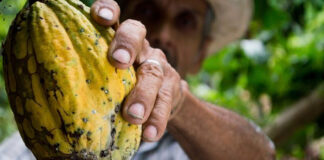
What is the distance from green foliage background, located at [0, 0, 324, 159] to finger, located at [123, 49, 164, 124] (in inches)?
67.4

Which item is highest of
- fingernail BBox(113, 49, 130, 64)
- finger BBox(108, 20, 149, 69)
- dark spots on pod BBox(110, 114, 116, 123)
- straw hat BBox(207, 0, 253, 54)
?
fingernail BBox(113, 49, 130, 64)

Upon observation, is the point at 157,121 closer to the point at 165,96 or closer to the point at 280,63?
the point at 165,96

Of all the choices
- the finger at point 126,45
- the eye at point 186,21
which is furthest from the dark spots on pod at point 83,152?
the eye at point 186,21

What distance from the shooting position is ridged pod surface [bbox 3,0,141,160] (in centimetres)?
60

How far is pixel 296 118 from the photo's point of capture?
99.8 inches

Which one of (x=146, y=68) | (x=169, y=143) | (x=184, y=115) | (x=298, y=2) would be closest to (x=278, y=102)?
(x=298, y=2)

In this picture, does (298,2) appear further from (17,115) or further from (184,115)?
(17,115)

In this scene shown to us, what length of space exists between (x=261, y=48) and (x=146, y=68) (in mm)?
2170

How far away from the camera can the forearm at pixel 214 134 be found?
1.17 m

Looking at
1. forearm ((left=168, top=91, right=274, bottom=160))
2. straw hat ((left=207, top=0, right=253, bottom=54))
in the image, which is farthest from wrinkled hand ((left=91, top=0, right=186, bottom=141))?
straw hat ((left=207, top=0, right=253, bottom=54))

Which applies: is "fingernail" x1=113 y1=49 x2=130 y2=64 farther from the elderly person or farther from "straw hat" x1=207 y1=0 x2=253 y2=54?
"straw hat" x1=207 y1=0 x2=253 y2=54

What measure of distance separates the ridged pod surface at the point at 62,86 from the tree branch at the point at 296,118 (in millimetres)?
1990

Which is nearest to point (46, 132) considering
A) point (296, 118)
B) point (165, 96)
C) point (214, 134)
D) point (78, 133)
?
point (78, 133)

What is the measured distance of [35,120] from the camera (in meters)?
0.61
